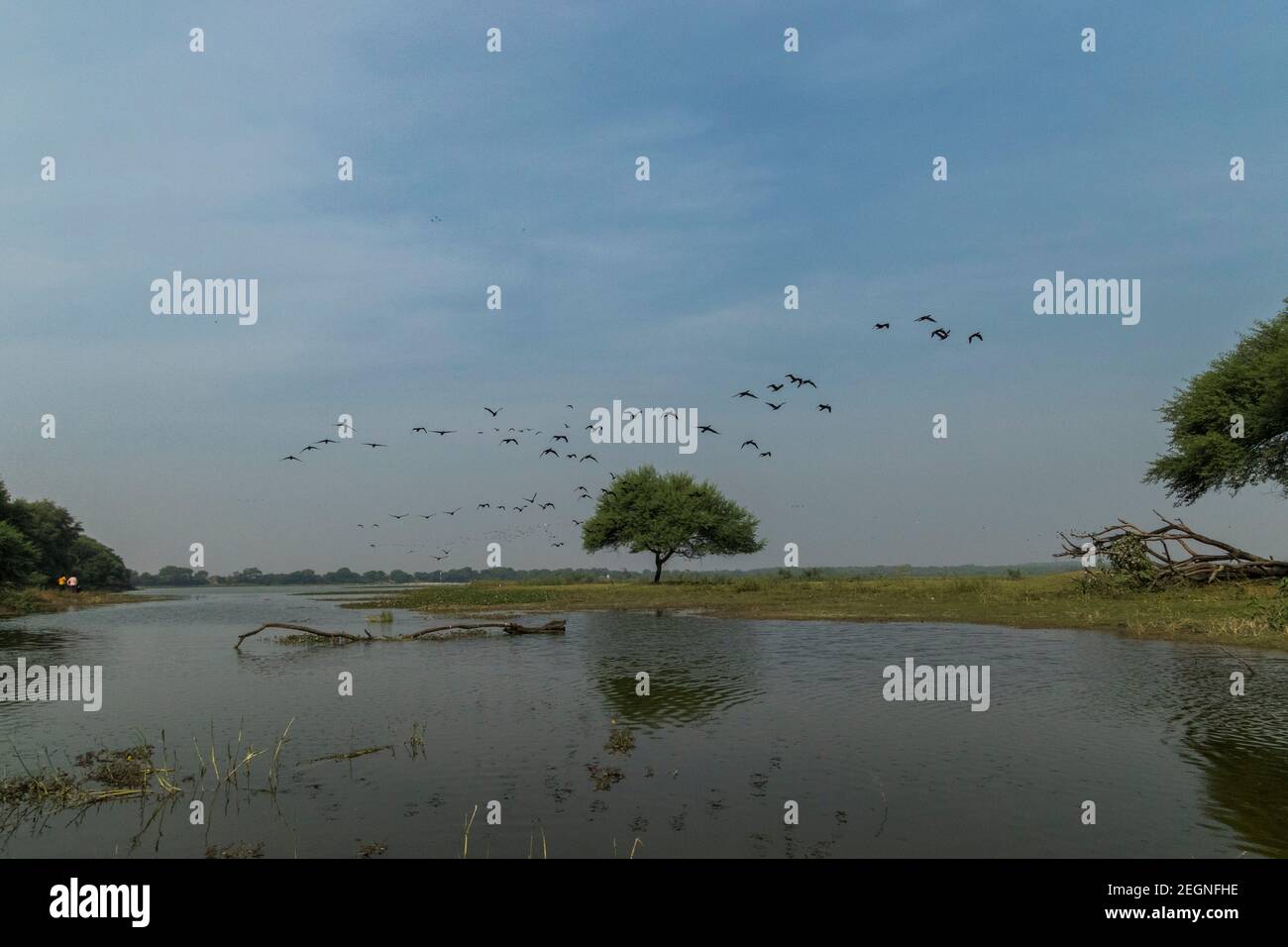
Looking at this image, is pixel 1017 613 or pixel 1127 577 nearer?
pixel 1017 613

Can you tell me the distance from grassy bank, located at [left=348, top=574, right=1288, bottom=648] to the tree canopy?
34.4 ft

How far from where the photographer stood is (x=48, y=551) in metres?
97.1

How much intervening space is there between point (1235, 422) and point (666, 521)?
51.1m

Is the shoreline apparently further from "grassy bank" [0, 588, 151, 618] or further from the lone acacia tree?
the lone acacia tree

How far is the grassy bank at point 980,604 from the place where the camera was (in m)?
27.7

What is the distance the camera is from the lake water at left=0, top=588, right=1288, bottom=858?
9930 mm

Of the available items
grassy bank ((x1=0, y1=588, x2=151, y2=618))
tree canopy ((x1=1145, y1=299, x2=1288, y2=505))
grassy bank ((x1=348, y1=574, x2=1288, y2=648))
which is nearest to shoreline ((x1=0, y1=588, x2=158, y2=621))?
grassy bank ((x1=0, y1=588, x2=151, y2=618))

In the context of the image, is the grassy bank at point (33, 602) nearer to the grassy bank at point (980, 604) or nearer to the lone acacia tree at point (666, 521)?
the grassy bank at point (980, 604)

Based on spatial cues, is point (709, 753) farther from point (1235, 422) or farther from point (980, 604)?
point (1235, 422)
